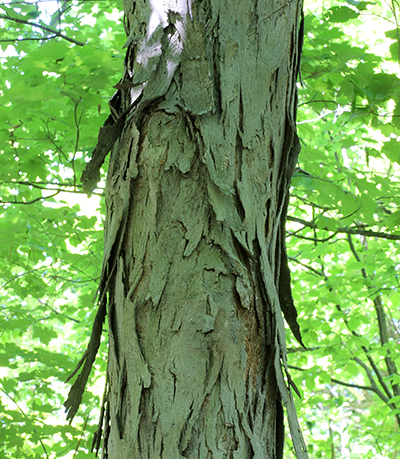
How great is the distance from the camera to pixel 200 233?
784mm

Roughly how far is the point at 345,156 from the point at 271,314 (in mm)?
6029

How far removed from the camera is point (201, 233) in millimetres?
784

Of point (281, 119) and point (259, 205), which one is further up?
point (281, 119)

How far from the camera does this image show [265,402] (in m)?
0.75

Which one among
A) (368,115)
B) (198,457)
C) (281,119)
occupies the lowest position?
(198,457)

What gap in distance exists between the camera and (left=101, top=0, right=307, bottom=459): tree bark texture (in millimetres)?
703

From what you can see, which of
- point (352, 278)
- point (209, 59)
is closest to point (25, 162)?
point (209, 59)

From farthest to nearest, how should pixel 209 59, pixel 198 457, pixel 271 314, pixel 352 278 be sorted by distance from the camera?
1. pixel 352 278
2. pixel 209 59
3. pixel 271 314
4. pixel 198 457

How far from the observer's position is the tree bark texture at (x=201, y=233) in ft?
2.31

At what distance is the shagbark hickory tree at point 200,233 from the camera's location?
70 centimetres

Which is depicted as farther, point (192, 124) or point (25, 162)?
point (25, 162)

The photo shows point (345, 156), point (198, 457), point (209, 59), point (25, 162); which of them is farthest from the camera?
point (345, 156)

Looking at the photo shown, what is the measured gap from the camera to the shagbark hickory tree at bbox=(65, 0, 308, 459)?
2.31 ft

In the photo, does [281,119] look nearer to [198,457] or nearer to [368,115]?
[198,457]
